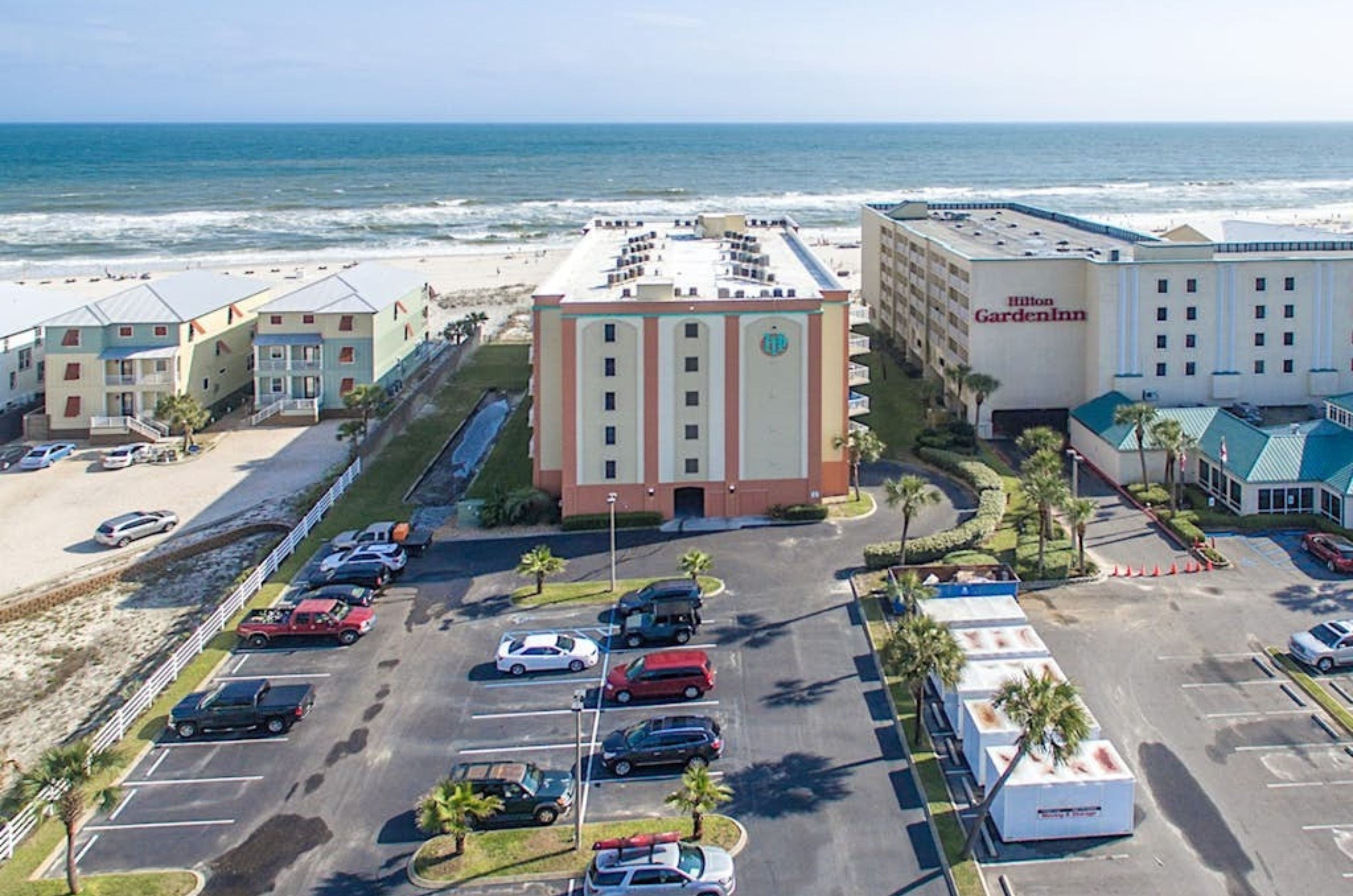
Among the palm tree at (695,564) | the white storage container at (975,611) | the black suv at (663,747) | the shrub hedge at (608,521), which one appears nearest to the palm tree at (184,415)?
the shrub hedge at (608,521)

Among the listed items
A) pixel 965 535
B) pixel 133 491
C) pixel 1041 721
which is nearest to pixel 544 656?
pixel 1041 721

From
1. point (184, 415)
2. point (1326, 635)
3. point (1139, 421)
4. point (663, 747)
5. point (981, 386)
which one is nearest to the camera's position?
point (663, 747)

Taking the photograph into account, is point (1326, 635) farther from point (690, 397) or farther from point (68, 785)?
point (68, 785)

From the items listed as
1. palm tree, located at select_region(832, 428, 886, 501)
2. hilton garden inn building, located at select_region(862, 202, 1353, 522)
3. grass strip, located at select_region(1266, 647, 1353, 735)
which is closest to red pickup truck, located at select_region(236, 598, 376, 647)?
palm tree, located at select_region(832, 428, 886, 501)

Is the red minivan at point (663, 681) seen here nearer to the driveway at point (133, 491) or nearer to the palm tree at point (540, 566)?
the palm tree at point (540, 566)

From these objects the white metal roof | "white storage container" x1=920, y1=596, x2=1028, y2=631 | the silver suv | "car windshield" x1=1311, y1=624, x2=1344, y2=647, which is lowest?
the silver suv

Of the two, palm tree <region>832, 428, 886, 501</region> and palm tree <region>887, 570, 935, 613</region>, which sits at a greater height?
palm tree <region>832, 428, 886, 501</region>

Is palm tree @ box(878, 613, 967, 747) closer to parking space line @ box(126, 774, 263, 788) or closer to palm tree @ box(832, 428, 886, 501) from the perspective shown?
parking space line @ box(126, 774, 263, 788)
